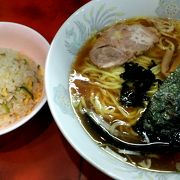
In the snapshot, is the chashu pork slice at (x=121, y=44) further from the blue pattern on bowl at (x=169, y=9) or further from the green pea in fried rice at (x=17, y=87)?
the green pea in fried rice at (x=17, y=87)

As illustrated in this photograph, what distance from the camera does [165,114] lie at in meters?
1.45

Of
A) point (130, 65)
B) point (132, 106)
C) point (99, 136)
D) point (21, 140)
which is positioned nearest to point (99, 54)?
point (130, 65)

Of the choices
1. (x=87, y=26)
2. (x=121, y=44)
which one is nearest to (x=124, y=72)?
(x=121, y=44)

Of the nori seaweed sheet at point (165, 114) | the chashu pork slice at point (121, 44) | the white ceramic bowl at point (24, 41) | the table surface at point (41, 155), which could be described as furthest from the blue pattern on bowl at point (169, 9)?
the table surface at point (41, 155)

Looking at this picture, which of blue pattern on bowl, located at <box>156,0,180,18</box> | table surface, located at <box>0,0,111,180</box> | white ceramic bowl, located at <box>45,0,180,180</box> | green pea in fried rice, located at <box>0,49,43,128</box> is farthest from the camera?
blue pattern on bowl, located at <box>156,0,180,18</box>

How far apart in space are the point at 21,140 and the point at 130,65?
56 centimetres

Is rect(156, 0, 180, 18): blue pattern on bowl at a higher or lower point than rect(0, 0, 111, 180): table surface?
higher

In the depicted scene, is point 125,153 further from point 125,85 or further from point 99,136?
point 125,85

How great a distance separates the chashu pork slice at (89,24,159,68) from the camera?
1.68m

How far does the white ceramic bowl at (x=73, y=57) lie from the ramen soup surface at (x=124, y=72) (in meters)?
0.04

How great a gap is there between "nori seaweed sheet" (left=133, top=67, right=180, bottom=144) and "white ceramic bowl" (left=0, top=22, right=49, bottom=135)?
0.59m

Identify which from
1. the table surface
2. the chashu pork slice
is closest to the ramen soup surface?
the chashu pork slice

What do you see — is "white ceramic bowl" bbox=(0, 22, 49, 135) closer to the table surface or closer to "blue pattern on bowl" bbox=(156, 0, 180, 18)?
the table surface

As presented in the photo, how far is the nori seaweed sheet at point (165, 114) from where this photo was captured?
1437mm
